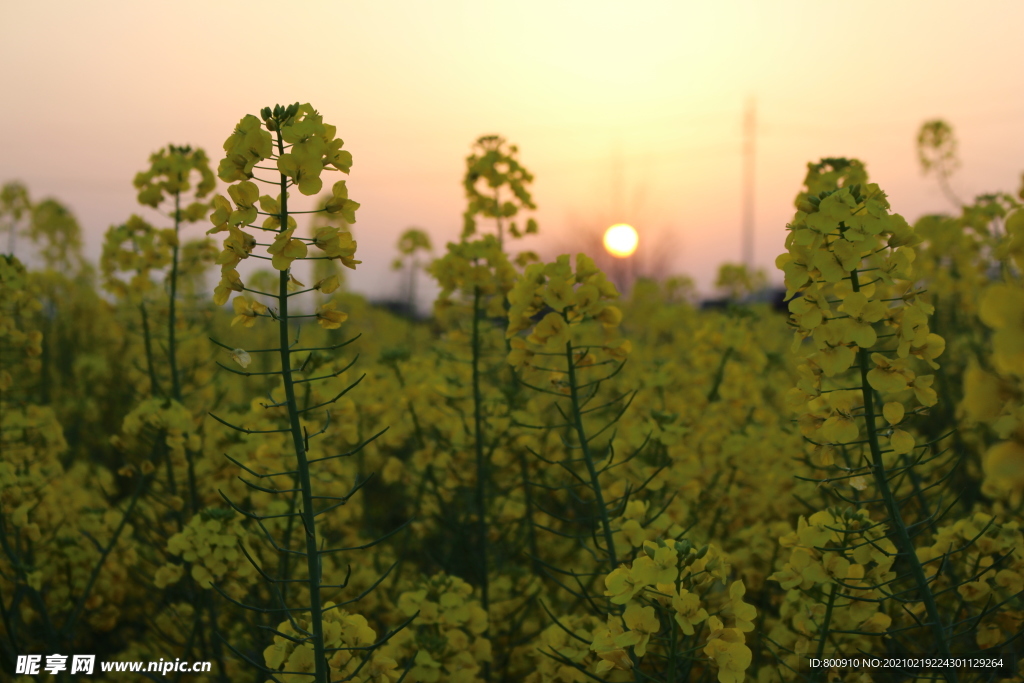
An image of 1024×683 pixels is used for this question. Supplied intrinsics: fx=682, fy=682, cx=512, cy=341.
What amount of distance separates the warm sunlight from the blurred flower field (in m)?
25.1

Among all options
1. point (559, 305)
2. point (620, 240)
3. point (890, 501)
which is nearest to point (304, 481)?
point (559, 305)

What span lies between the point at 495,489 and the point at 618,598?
5.38 feet

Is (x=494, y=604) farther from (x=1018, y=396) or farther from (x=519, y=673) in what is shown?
(x=1018, y=396)

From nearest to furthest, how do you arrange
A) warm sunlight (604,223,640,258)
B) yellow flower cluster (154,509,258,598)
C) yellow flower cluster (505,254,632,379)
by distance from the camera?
yellow flower cluster (505,254,632,379), yellow flower cluster (154,509,258,598), warm sunlight (604,223,640,258)

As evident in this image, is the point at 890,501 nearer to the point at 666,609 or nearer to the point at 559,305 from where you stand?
the point at 666,609

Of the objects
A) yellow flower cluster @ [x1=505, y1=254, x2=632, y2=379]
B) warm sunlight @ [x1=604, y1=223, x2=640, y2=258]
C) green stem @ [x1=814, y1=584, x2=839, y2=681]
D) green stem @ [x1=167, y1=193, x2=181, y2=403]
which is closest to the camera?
green stem @ [x1=814, y1=584, x2=839, y2=681]

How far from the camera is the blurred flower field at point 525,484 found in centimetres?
165

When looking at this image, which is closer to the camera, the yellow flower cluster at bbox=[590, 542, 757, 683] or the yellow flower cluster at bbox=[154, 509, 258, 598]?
the yellow flower cluster at bbox=[590, 542, 757, 683]

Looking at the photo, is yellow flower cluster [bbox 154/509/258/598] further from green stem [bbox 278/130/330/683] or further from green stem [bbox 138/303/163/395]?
green stem [bbox 138/303/163/395]

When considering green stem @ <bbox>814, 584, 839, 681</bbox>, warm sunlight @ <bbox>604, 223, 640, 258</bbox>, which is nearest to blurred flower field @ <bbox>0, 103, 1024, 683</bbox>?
green stem @ <bbox>814, 584, 839, 681</bbox>

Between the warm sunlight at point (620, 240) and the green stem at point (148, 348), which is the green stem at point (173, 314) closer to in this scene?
the green stem at point (148, 348)

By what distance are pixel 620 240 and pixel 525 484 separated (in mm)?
28387

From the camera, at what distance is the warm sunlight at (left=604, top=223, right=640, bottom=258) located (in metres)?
30.0

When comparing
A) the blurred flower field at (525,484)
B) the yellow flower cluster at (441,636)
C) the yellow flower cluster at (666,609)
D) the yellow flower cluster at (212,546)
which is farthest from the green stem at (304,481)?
the yellow flower cluster at (212,546)
